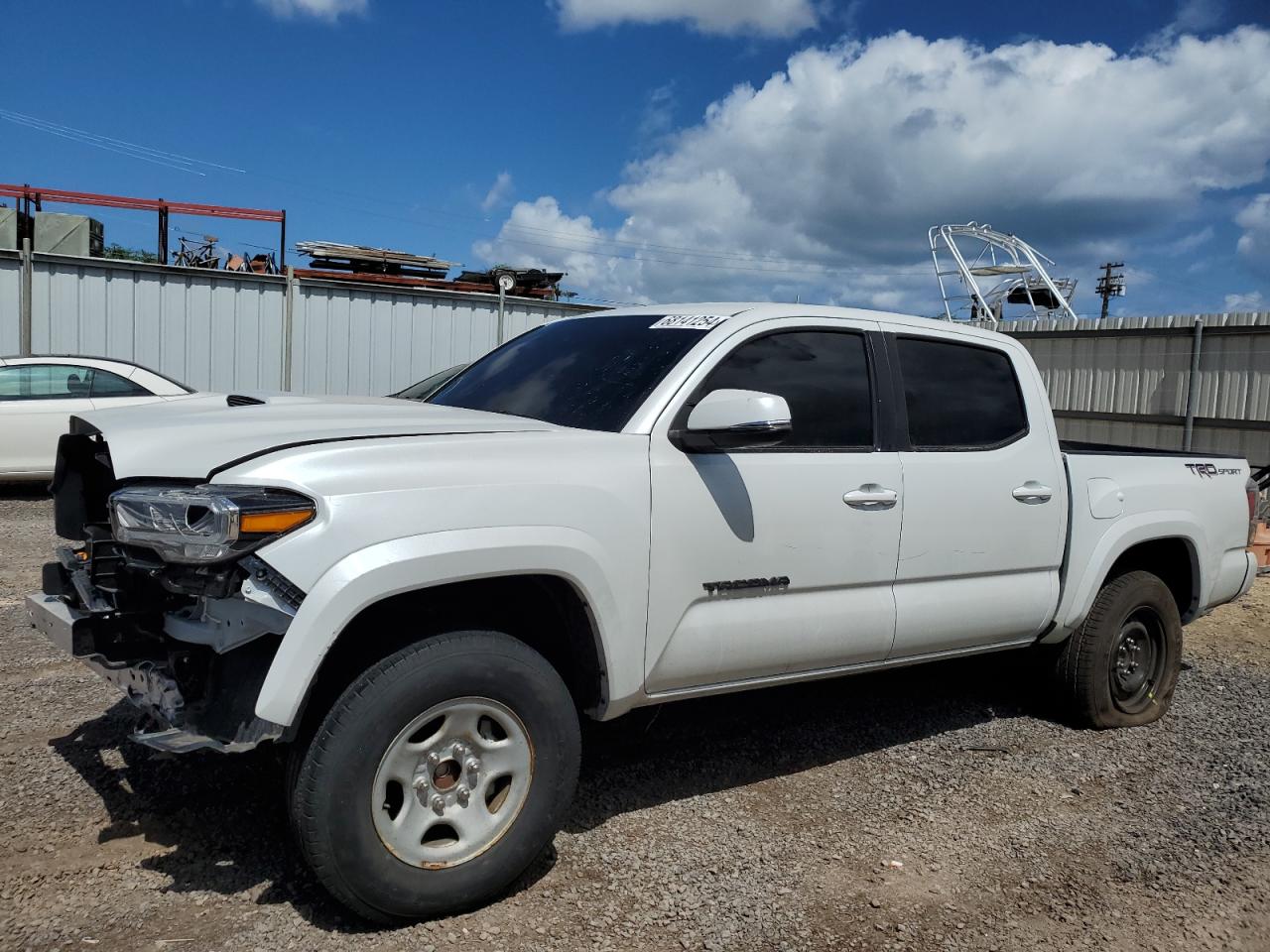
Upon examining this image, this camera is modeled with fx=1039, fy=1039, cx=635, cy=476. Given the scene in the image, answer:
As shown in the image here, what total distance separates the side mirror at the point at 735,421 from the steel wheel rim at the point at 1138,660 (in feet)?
8.98

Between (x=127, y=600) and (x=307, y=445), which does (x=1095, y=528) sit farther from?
(x=127, y=600)

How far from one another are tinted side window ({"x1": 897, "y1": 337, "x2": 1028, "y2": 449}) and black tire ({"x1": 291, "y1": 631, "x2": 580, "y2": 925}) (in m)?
1.96

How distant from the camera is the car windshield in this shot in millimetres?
3682

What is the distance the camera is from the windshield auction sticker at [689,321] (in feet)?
12.7

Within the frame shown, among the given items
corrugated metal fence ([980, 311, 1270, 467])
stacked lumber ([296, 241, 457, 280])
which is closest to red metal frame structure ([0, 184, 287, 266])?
stacked lumber ([296, 241, 457, 280])

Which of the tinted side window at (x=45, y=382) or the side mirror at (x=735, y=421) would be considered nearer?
the side mirror at (x=735, y=421)

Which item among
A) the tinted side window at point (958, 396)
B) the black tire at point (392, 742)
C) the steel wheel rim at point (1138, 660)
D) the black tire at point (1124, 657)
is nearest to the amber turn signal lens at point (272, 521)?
the black tire at point (392, 742)

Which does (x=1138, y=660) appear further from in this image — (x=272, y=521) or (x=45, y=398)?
(x=45, y=398)

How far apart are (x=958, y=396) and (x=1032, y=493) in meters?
0.52

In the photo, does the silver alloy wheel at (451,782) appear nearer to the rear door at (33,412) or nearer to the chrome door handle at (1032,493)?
the chrome door handle at (1032,493)

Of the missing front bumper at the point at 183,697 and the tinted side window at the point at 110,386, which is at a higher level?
the tinted side window at the point at 110,386

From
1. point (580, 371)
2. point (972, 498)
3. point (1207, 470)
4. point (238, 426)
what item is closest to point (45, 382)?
point (580, 371)

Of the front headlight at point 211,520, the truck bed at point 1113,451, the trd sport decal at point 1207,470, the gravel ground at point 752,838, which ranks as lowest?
the gravel ground at point 752,838

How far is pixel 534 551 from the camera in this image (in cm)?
304
